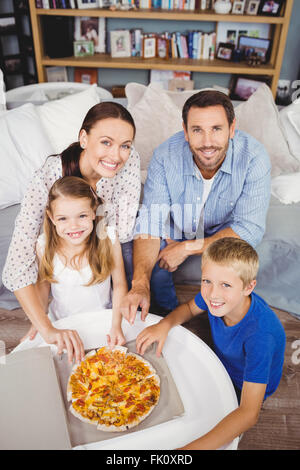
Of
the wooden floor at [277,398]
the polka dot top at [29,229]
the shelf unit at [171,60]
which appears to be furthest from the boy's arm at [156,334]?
the shelf unit at [171,60]

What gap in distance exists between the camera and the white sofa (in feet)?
5.76

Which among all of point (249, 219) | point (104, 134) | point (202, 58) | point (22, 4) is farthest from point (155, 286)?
point (22, 4)

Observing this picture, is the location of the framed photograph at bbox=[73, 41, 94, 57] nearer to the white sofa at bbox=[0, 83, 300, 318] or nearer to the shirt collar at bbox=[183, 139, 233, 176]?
the white sofa at bbox=[0, 83, 300, 318]

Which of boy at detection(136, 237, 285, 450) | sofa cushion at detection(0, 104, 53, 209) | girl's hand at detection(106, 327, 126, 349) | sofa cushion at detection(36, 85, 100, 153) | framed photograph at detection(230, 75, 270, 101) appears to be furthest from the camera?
framed photograph at detection(230, 75, 270, 101)

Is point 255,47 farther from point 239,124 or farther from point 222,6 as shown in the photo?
point 239,124

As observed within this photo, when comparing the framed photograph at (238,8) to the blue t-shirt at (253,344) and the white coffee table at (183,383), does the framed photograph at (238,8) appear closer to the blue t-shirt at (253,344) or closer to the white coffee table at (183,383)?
the blue t-shirt at (253,344)

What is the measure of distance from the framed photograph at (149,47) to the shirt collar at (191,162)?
5.67ft

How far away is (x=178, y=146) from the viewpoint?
1620 millimetres

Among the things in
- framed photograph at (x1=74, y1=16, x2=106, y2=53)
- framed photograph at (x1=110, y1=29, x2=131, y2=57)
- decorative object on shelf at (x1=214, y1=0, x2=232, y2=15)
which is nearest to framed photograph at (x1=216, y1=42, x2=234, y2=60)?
decorative object on shelf at (x1=214, y1=0, x2=232, y2=15)

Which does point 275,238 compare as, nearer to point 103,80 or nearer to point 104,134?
point 104,134

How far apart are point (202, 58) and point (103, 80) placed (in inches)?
34.7

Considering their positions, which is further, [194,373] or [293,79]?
[293,79]

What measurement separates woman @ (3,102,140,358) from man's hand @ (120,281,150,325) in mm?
175

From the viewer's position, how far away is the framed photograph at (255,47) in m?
2.93
